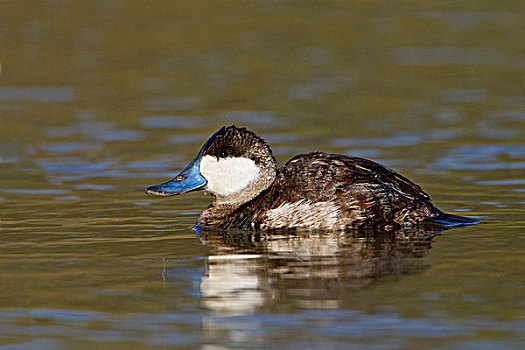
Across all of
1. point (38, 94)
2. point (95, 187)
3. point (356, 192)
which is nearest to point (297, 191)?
point (356, 192)

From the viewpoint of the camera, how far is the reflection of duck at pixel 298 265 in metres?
6.43

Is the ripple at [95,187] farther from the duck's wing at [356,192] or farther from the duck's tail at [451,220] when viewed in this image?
the duck's tail at [451,220]

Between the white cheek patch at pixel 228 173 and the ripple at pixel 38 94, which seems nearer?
the white cheek patch at pixel 228 173

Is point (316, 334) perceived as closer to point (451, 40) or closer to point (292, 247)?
point (292, 247)

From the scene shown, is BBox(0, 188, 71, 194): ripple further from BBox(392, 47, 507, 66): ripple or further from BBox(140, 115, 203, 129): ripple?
BBox(392, 47, 507, 66): ripple

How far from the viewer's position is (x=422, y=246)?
7.80 metres

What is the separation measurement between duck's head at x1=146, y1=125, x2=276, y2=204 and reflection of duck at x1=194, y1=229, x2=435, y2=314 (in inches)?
16.5

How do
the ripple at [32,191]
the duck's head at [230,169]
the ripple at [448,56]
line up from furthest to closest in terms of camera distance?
the ripple at [448,56]
the ripple at [32,191]
the duck's head at [230,169]

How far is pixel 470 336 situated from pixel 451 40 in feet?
50.4

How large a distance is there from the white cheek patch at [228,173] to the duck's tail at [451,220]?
1547mm

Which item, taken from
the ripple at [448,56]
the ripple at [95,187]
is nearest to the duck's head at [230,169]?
the ripple at [95,187]

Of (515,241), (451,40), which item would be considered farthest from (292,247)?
(451,40)

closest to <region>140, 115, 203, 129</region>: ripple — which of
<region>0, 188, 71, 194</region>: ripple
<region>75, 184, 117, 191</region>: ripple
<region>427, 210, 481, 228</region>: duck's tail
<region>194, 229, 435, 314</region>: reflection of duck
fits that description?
<region>75, 184, 117, 191</region>: ripple

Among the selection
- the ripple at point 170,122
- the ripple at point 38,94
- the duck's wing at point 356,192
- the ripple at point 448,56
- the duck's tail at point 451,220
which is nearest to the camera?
the duck's wing at point 356,192
